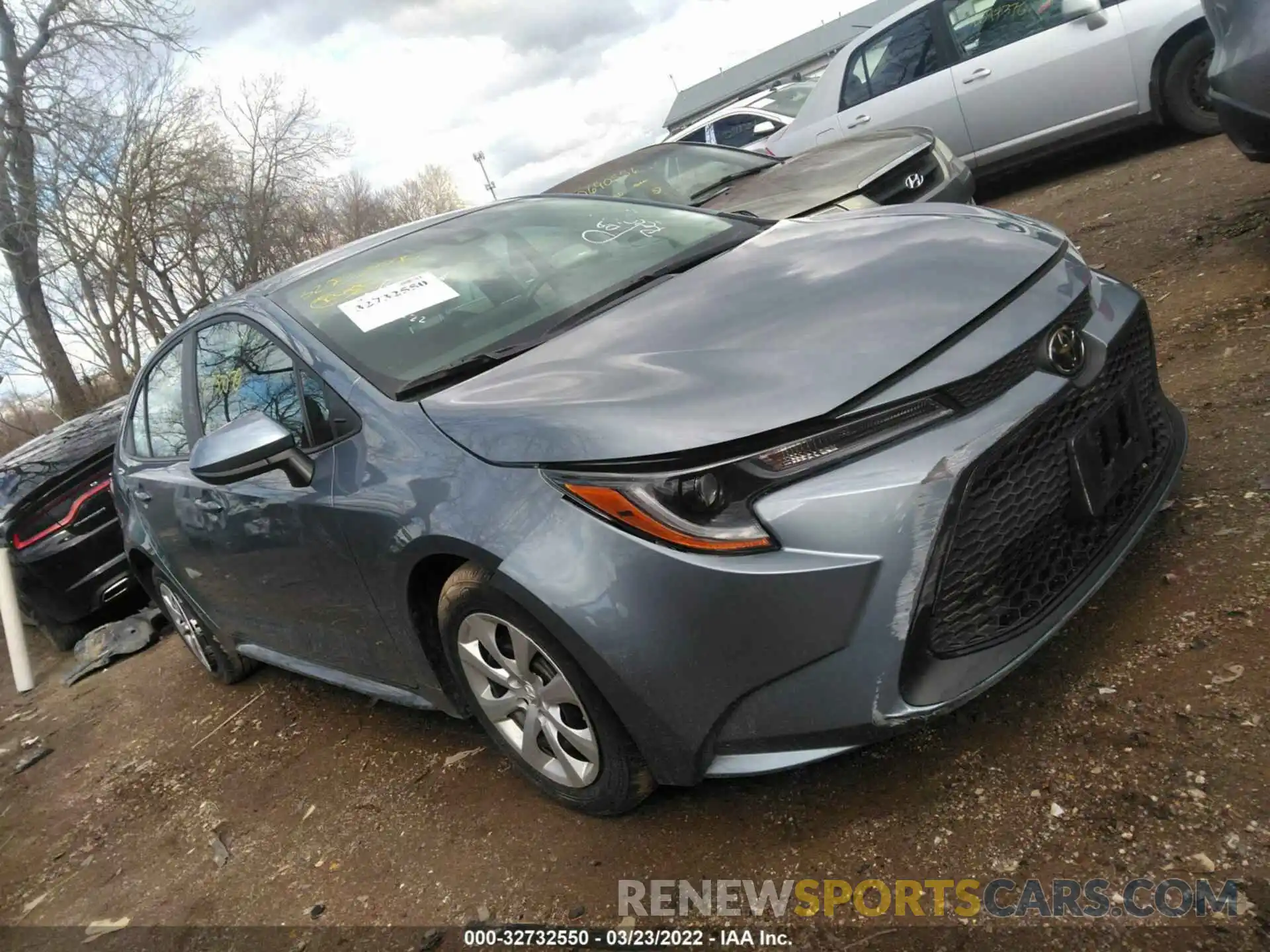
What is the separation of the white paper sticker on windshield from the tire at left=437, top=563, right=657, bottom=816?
0.90 meters

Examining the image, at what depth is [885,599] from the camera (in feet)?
5.80

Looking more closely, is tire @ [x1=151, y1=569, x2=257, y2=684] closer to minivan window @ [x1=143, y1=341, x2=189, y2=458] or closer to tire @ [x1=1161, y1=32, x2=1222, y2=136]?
minivan window @ [x1=143, y1=341, x2=189, y2=458]

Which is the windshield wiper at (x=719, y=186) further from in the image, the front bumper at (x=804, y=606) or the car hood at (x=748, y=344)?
the front bumper at (x=804, y=606)

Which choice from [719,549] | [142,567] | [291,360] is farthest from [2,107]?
[719,549]

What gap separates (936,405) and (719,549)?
1.68 feet

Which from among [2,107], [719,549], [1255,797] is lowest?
[1255,797]

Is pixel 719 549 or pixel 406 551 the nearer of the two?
pixel 719 549

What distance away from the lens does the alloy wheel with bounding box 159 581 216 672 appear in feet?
14.4

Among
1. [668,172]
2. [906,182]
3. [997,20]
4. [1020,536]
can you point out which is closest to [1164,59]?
[997,20]

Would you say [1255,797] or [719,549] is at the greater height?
[719,549]

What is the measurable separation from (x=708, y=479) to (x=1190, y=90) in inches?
250

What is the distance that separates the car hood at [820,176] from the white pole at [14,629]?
489cm

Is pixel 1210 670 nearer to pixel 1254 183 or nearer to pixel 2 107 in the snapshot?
pixel 1254 183

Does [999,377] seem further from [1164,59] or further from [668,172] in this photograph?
[1164,59]
